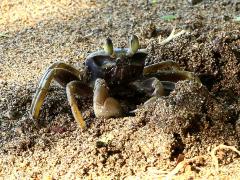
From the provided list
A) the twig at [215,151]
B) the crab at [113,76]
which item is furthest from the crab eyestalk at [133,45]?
the twig at [215,151]

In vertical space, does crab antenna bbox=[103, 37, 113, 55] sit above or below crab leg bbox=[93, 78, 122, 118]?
above

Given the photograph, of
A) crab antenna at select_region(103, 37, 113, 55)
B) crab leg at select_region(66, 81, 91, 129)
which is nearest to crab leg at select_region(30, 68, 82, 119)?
crab leg at select_region(66, 81, 91, 129)

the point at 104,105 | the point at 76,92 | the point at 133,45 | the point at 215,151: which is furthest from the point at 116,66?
the point at 215,151

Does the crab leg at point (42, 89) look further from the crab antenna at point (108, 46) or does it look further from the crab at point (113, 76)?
the crab antenna at point (108, 46)

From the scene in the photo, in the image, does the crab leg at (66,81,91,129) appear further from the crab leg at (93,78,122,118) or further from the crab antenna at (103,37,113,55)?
the crab antenna at (103,37,113,55)

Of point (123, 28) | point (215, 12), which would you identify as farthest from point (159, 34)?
point (215, 12)
